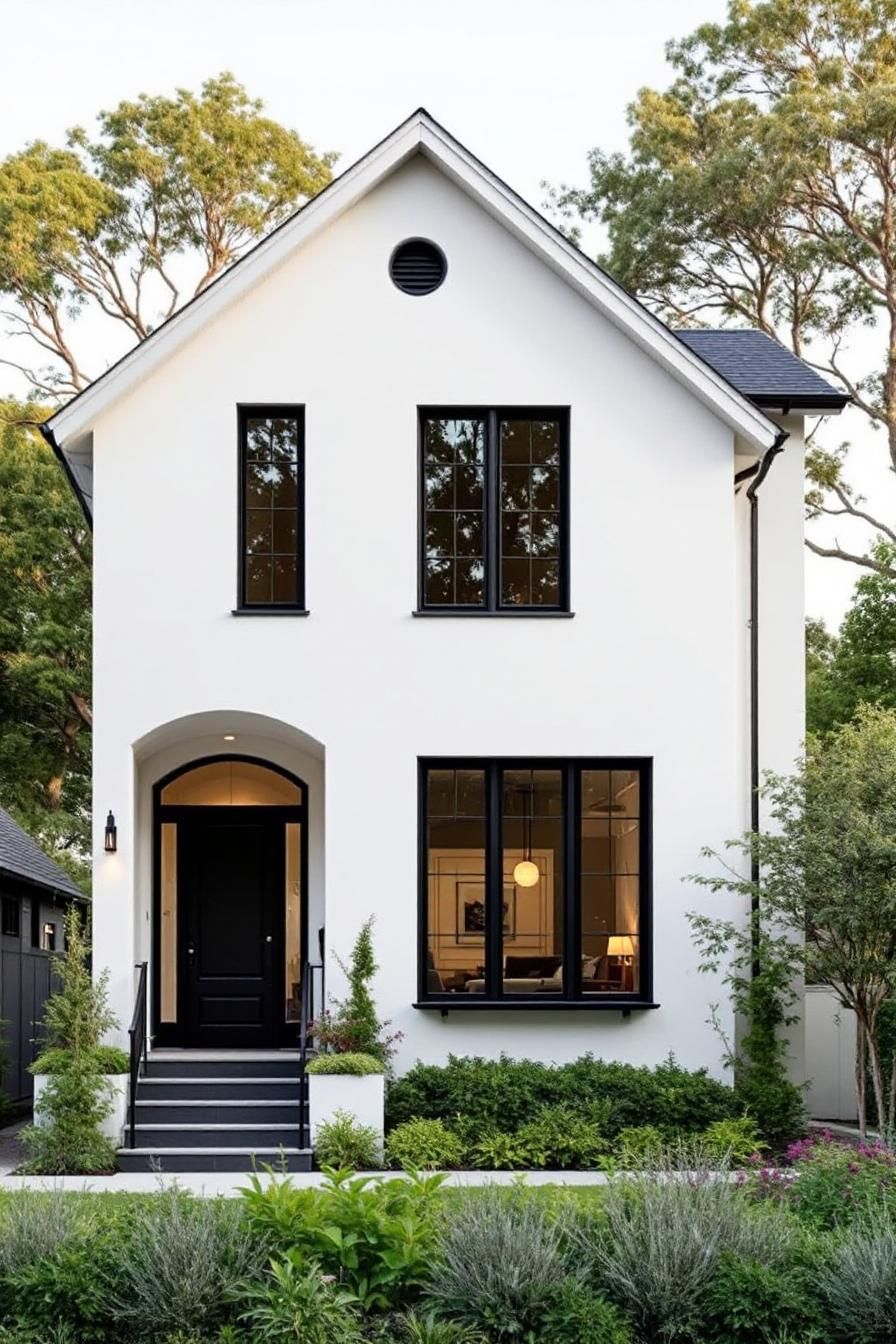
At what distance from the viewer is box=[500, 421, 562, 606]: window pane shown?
52.4 feet

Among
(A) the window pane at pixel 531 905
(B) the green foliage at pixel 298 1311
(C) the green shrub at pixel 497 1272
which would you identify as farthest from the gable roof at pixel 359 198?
(B) the green foliage at pixel 298 1311

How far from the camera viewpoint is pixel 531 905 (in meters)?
15.5

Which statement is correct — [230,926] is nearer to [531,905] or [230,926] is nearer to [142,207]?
[531,905]

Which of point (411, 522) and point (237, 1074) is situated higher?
point (411, 522)

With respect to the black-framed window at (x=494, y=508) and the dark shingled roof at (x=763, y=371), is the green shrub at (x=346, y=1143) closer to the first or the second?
the black-framed window at (x=494, y=508)

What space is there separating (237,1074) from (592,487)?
6126mm

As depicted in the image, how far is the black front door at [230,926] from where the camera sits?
17.1 meters

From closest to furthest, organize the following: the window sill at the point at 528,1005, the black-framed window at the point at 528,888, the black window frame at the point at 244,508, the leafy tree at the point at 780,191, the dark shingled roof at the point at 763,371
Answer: the window sill at the point at 528,1005 < the black-framed window at the point at 528,888 < the black window frame at the point at 244,508 < the dark shingled roof at the point at 763,371 < the leafy tree at the point at 780,191

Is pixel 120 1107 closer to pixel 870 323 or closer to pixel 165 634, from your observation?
pixel 165 634

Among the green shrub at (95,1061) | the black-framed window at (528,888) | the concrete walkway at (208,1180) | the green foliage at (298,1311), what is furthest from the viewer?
the black-framed window at (528,888)

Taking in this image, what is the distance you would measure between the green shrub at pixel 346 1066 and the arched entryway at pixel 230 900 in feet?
8.74

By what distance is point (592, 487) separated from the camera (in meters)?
15.9

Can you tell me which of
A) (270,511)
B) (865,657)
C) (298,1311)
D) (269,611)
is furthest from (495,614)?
(865,657)

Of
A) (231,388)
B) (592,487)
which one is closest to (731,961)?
(592,487)
